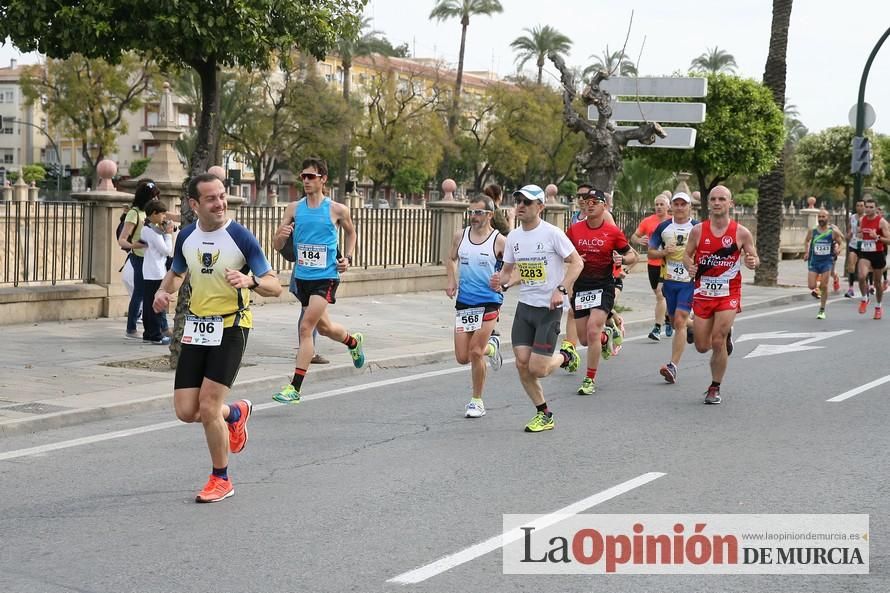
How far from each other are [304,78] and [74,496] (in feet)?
190

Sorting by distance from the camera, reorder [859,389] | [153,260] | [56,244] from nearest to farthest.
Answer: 1. [859,389]
2. [153,260]
3. [56,244]

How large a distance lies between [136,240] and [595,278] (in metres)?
5.51

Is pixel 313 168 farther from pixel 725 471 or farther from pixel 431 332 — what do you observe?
pixel 431 332

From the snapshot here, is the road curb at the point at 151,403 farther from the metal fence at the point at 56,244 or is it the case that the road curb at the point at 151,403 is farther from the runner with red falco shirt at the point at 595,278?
the metal fence at the point at 56,244

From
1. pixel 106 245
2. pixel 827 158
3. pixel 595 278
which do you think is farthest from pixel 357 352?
pixel 827 158

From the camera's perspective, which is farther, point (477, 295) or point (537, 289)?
point (477, 295)

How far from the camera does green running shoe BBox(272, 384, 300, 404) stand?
32.8ft

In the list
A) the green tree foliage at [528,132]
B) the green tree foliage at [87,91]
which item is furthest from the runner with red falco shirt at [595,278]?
the green tree foliage at [528,132]

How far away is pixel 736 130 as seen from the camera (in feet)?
111

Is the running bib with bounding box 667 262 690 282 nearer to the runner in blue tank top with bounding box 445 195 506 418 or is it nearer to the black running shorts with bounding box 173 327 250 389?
the runner in blue tank top with bounding box 445 195 506 418

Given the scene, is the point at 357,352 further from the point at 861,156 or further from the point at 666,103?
the point at 861,156

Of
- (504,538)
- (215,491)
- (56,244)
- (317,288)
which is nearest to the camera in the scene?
(504,538)

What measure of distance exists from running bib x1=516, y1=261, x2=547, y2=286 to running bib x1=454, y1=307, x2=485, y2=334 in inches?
25.2

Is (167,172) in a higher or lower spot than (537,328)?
higher
